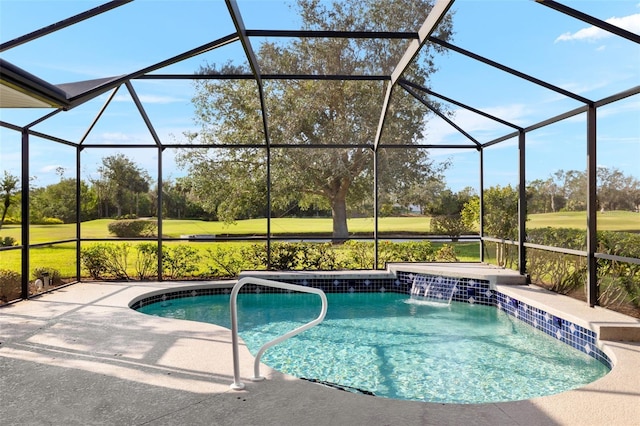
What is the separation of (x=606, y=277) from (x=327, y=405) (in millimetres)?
5104

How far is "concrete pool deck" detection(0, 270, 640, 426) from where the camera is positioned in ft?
10.1

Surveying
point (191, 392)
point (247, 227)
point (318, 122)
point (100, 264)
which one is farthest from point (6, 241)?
point (191, 392)

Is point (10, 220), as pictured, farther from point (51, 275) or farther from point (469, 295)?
point (469, 295)

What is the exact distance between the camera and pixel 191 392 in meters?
3.52

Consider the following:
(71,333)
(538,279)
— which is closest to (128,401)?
(71,333)

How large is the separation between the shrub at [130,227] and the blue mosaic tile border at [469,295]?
20.3 feet

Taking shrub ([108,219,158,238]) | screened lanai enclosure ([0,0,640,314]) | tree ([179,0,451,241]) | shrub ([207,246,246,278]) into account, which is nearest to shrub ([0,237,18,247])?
screened lanai enclosure ([0,0,640,314])

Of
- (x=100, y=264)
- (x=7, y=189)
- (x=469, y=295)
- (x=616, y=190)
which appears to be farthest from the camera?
(x=7, y=189)

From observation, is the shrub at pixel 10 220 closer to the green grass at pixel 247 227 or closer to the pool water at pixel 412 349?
the green grass at pixel 247 227

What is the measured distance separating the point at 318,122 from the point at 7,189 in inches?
333

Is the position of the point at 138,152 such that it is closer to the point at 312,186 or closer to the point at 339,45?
the point at 312,186

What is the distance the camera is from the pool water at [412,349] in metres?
4.53

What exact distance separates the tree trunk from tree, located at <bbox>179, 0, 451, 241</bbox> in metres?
0.03

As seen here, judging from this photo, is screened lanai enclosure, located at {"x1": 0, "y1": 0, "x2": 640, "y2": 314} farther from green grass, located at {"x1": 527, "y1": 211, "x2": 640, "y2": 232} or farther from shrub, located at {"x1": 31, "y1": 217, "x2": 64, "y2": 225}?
green grass, located at {"x1": 527, "y1": 211, "x2": 640, "y2": 232}
